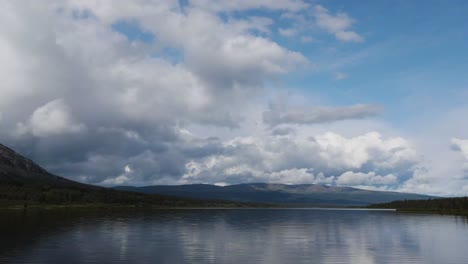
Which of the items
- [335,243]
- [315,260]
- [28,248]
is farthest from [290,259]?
[28,248]

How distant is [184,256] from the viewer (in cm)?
6022

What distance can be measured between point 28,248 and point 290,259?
133 ft

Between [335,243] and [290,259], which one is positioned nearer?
[290,259]

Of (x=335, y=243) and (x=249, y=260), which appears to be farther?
(x=335, y=243)

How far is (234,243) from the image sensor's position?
78.8 m

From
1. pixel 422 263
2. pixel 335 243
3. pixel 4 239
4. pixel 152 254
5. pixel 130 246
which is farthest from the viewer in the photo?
pixel 335 243

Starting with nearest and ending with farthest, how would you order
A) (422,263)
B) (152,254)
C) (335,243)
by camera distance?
(422,263) < (152,254) < (335,243)

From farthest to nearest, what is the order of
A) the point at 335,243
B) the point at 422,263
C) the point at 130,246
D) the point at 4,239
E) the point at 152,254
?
the point at 335,243
the point at 4,239
the point at 130,246
the point at 152,254
the point at 422,263

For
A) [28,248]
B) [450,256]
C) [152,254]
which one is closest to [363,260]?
[450,256]

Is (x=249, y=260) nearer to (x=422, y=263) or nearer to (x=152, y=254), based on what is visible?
(x=152, y=254)

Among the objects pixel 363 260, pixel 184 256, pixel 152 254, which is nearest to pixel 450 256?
pixel 363 260

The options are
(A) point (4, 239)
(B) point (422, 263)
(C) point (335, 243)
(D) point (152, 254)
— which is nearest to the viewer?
(B) point (422, 263)

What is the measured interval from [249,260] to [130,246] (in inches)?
943

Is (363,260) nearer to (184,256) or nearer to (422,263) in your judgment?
(422,263)
